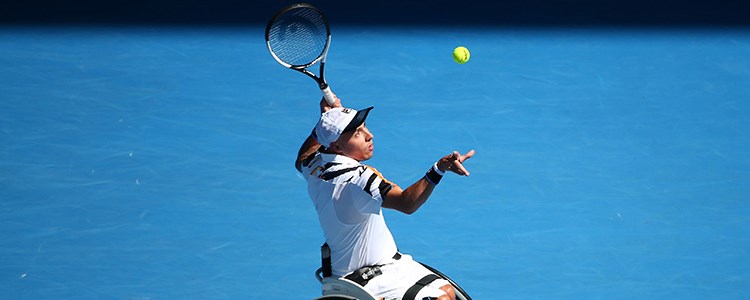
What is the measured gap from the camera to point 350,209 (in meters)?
5.48

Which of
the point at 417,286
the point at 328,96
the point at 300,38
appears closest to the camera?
the point at 417,286

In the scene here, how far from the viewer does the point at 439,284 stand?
5.61 m

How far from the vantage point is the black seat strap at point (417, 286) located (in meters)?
5.55

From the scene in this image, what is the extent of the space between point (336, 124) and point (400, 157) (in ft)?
10.6

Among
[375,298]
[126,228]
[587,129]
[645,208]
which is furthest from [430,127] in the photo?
[375,298]

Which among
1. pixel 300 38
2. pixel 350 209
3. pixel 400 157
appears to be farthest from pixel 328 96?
pixel 400 157

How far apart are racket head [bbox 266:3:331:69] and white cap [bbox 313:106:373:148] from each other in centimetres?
99

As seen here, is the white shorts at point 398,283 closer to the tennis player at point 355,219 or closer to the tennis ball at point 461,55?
the tennis player at point 355,219

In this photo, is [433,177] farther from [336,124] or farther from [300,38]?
[300,38]

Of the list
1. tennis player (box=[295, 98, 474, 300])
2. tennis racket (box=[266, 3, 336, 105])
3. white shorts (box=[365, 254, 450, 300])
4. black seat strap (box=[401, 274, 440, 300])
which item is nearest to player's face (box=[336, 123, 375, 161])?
tennis player (box=[295, 98, 474, 300])

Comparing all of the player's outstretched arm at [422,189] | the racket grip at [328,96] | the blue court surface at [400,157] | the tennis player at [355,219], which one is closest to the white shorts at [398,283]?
the tennis player at [355,219]

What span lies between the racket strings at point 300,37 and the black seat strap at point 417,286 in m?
1.63

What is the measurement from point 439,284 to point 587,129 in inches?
160

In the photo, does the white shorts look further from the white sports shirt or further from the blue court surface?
the blue court surface
